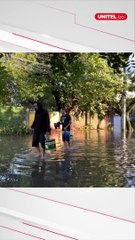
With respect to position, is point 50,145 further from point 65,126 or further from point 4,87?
point 4,87

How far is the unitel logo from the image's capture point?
13.2ft

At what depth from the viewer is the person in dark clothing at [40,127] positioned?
432 cm

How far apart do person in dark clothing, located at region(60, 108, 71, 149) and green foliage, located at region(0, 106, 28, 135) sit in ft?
1.16

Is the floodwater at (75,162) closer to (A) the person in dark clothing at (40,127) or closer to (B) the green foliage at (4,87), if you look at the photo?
(A) the person in dark clothing at (40,127)

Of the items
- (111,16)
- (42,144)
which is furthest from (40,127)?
(111,16)

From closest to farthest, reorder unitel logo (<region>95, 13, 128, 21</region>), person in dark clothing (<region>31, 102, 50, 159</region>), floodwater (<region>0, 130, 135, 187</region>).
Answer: unitel logo (<region>95, 13, 128, 21</region>), floodwater (<region>0, 130, 135, 187</region>), person in dark clothing (<region>31, 102, 50, 159</region>)

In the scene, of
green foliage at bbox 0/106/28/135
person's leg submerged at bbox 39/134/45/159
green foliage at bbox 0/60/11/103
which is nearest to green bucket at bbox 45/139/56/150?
person's leg submerged at bbox 39/134/45/159

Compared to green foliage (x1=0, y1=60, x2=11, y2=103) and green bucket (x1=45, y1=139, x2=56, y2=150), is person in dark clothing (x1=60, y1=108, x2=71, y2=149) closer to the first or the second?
green bucket (x1=45, y1=139, x2=56, y2=150)

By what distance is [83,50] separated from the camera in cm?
409

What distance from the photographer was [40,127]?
4.43 metres

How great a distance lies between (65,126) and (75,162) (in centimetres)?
31

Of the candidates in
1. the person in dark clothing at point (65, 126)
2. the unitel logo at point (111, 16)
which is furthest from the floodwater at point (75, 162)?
the unitel logo at point (111, 16)

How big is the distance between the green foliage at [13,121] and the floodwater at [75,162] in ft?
0.24

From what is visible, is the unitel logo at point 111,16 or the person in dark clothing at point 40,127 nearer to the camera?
the unitel logo at point 111,16
